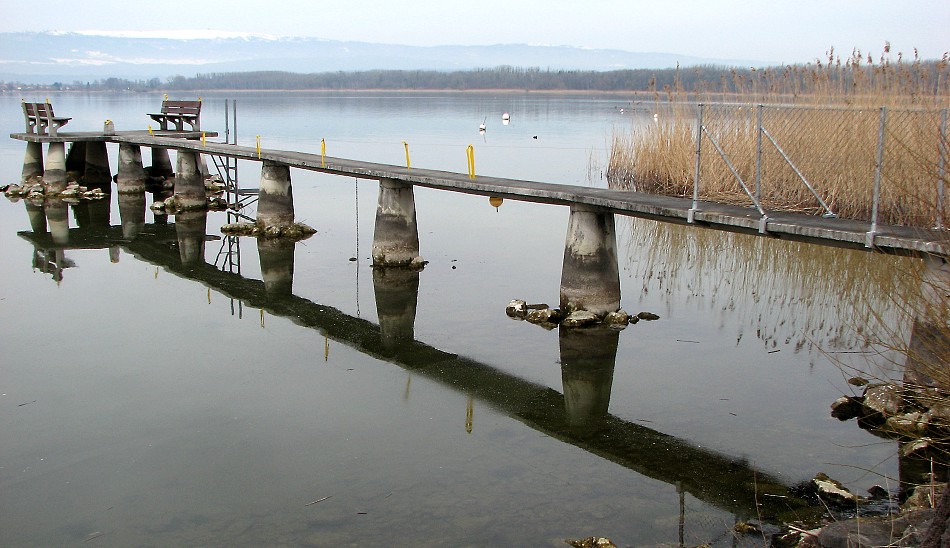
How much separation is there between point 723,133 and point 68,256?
12.0 metres

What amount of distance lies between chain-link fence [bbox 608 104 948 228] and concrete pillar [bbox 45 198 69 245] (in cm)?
1242

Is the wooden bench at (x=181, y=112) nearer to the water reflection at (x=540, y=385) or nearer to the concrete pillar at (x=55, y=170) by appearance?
the concrete pillar at (x=55, y=170)

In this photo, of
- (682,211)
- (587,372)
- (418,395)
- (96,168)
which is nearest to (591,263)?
(682,211)

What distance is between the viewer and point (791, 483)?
8.21 meters

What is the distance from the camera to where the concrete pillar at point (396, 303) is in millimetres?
13005

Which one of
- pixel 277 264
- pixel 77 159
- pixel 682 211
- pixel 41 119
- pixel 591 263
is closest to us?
pixel 682 211

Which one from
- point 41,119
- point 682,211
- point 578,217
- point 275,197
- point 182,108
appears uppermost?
point 182,108

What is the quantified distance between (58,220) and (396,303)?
1183 centimetres

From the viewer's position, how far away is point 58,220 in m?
22.7

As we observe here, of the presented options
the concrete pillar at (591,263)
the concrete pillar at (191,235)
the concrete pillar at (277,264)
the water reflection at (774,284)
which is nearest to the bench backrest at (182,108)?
the concrete pillar at (191,235)

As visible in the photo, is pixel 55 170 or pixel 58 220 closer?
pixel 58 220

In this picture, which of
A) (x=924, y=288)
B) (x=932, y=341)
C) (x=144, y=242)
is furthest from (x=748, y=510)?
(x=144, y=242)

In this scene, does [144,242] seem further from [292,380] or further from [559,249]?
[292,380]

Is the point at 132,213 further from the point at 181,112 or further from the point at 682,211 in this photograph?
the point at 682,211
